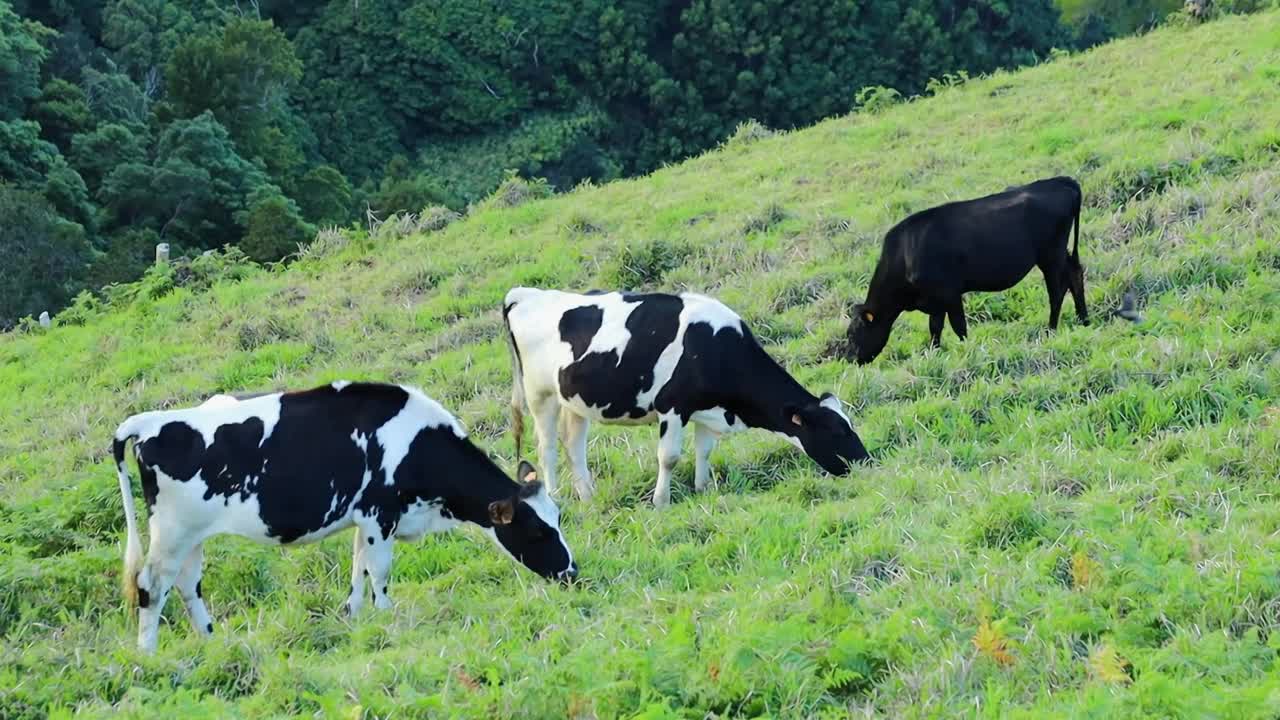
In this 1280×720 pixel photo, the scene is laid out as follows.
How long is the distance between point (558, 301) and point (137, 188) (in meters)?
32.4

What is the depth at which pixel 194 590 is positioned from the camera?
7680 millimetres

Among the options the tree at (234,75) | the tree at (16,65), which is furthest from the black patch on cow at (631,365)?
the tree at (234,75)

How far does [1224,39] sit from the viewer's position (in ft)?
67.3

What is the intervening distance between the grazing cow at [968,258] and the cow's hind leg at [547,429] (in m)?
2.81

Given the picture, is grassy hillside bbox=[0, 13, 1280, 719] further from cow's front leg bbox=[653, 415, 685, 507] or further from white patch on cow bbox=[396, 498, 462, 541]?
white patch on cow bbox=[396, 498, 462, 541]

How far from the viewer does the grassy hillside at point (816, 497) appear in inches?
234

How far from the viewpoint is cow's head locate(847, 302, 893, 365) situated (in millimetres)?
11375

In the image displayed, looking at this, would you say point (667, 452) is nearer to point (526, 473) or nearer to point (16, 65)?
point (526, 473)

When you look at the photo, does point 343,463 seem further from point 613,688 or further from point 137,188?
point 137,188

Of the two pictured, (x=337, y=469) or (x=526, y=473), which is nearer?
(x=337, y=469)

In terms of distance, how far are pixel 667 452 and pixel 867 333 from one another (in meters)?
2.97

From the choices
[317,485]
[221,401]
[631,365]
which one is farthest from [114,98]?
[317,485]

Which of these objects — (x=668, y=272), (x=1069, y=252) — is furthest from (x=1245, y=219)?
(x=668, y=272)

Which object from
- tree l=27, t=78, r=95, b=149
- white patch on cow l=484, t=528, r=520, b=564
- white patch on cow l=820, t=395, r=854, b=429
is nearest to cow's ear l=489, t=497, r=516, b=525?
white patch on cow l=484, t=528, r=520, b=564
